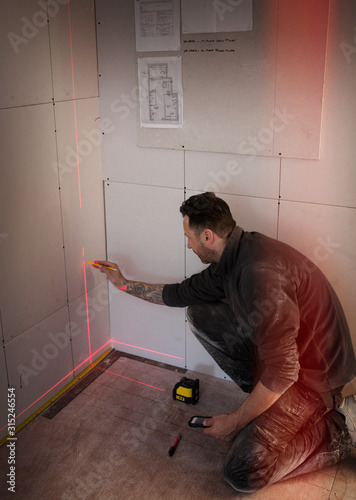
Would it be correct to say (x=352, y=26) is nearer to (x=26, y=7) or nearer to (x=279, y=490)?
(x=26, y=7)

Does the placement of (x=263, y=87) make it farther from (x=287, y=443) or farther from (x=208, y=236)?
(x=287, y=443)

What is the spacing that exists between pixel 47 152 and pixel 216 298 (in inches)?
40.1

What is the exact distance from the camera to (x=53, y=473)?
2252 mm

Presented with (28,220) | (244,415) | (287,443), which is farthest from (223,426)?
(28,220)

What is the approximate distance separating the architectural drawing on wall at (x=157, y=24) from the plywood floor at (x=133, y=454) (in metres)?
1.69

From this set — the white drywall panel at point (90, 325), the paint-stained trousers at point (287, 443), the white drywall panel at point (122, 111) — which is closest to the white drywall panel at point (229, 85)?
the white drywall panel at point (122, 111)

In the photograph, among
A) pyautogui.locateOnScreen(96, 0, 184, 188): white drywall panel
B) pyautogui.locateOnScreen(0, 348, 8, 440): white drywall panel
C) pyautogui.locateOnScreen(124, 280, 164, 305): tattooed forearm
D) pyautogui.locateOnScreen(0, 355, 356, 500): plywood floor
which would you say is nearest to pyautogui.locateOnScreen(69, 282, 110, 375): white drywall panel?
pyautogui.locateOnScreen(0, 355, 356, 500): plywood floor

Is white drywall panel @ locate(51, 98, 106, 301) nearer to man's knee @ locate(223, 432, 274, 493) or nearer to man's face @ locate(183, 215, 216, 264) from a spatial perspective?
man's face @ locate(183, 215, 216, 264)

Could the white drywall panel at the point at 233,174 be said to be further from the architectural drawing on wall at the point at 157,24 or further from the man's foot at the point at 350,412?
the man's foot at the point at 350,412

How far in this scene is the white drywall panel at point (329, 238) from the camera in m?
2.37

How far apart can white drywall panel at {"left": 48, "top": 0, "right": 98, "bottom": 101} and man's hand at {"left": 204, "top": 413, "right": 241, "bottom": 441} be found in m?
1.57

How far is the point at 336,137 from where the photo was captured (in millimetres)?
2268

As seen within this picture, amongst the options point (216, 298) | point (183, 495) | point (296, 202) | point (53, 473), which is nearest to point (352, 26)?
point (296, 202)

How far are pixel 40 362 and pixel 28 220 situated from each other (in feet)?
2.30
